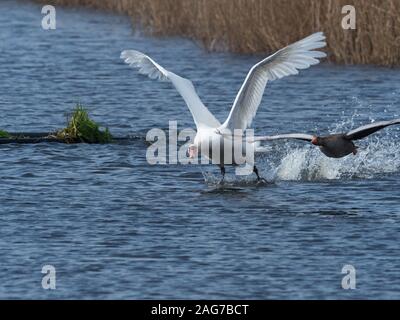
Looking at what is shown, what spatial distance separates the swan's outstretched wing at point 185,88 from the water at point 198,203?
707 mm

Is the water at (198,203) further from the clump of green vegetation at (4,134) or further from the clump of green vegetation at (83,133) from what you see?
the clump of green vegetation at (4,134)

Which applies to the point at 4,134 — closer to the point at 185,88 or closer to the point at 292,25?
the point at 185,88

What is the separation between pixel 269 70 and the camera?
13336 mm

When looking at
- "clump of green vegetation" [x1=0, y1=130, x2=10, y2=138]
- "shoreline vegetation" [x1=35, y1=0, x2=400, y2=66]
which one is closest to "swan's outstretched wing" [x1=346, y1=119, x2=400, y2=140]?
"clump of green vegetation" [x1=0, y1=130, x2=10, y2=138]

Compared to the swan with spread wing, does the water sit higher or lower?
lower

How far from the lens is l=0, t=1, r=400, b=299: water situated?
10891 millimetres

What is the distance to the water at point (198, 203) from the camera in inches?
429

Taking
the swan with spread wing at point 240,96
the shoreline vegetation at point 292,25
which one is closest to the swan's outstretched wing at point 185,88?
the swan with spread wing at point 240,96

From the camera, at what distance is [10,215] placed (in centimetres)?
1303

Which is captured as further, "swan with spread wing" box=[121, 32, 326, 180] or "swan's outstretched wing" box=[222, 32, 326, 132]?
"swan with spread wing" box=[121, 32, 326, 180]

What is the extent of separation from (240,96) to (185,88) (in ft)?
3.00

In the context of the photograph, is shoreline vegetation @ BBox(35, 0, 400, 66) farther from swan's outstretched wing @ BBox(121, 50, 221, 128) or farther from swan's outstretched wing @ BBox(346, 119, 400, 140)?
swan's outstretched wing @ BBox(346, 119, 400, 140)
